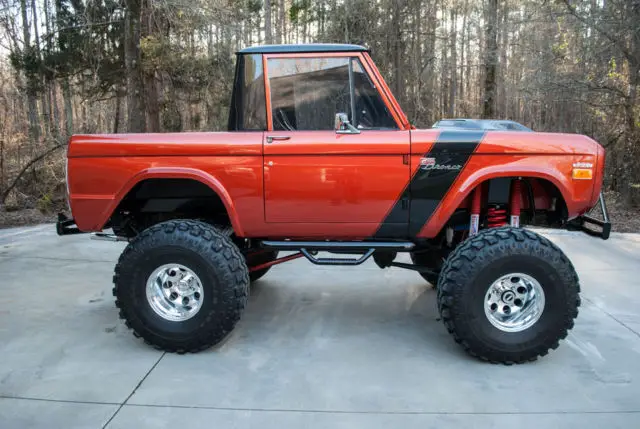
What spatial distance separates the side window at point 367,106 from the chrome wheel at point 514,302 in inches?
53.9

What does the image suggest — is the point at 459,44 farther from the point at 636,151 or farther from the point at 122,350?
the point at 122,350

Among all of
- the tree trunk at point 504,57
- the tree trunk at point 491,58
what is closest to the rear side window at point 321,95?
the tree trunk at point 504,57

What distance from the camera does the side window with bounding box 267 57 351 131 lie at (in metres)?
3.68

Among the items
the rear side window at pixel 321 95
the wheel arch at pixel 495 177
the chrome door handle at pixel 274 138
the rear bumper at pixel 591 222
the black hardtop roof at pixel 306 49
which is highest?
the black hardtop roof at pixel 306 49

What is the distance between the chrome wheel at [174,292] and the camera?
3566mm

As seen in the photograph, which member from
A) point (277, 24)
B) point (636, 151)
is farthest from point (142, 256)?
point (277, 24)

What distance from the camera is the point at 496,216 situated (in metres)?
3.98

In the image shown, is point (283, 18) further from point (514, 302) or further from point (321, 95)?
point (514, 302)

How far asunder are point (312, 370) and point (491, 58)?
15879 mm

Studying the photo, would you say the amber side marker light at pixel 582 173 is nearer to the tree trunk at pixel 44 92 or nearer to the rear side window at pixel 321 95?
the rear side window at pixel 321 95

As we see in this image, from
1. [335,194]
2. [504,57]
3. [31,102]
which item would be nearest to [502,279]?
[335,194]

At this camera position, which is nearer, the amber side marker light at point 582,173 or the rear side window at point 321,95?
the amber side marker light at point 582,173

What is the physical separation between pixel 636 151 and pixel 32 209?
1250cm

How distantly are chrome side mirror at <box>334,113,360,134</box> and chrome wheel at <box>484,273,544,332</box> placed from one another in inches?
55.7
